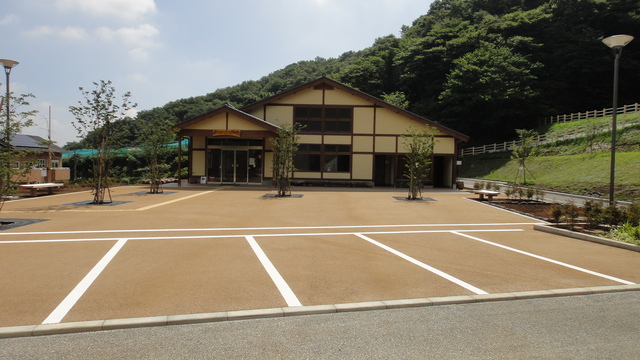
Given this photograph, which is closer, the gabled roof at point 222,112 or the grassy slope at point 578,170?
the grassy slope at point 578,170

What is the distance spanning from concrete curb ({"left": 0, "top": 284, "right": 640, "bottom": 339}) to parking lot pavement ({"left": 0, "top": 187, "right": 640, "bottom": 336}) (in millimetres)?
167

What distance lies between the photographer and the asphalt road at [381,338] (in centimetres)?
329

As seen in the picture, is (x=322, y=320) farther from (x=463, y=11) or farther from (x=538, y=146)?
(x=463, y=11)

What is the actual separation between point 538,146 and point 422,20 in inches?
1730

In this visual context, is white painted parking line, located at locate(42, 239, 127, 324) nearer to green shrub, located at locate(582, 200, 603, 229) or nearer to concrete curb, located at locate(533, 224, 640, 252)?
concrete curb, located at locate(533, 224, 640, 252)

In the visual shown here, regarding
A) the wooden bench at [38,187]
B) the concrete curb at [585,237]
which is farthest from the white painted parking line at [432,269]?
the wooden bench at [38,187]

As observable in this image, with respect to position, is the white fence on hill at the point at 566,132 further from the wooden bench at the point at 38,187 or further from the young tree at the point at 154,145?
Answer: the wooden bench at the point at 38,187

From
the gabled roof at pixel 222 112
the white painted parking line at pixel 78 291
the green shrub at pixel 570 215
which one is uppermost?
the gabled roof at pixel 222 112

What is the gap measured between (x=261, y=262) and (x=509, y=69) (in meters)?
47.4

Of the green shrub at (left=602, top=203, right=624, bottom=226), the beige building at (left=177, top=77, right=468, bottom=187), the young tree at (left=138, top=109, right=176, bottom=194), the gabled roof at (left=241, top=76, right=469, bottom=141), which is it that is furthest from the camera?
the beige building at (left=177, top=77, right=468, bottom=187)

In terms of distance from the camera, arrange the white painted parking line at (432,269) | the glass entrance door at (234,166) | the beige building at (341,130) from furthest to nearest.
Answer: the beige building at (341,130)
the glass entrance door at (234,166)
the white painted parking line at (432,269)

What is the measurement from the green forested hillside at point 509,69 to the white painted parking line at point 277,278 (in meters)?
43.7

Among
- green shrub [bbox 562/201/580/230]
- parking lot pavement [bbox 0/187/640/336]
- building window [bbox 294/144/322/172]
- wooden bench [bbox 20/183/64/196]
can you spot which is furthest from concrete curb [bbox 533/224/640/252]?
wooden bench [bbox 20/183/64/196]

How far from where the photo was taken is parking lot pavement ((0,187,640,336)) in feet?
15.1
